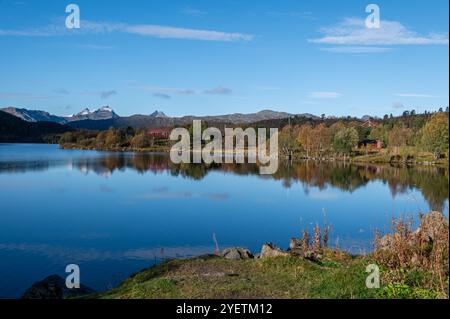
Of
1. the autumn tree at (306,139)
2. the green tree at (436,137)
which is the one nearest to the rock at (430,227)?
the green tree at (436,137)

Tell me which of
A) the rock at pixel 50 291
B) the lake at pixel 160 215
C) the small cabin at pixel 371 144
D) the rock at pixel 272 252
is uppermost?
the small cabin at pixel 371 144

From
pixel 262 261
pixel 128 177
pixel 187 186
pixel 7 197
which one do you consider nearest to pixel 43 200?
pixel 7 197

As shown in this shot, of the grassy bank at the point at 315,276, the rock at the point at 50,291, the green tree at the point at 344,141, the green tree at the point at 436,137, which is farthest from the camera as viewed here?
the green tree at the point at 344,141

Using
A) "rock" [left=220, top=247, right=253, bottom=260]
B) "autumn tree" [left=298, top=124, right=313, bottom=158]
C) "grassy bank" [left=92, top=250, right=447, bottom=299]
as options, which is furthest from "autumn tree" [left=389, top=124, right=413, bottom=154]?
"grassy bank" [left=92, top=250, right=447, bottom=299]

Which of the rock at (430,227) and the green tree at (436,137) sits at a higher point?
the green tree at (436,137)

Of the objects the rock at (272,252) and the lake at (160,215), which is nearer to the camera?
the rock at (272,252)

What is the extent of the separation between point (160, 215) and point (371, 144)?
93094 millimetres

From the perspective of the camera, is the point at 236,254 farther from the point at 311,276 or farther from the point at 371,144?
the point at 371,144

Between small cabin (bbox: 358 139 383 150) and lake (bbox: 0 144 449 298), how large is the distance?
56.0 meters

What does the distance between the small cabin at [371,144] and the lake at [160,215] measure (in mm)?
55968

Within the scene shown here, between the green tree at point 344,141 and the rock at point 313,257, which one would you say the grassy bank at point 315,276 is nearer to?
the rock at point 313,257

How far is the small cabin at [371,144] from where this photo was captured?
10662 centimetres

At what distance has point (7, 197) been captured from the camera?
33.5 metres

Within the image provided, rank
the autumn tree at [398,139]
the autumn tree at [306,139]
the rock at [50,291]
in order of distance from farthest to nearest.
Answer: the autumn tree at [306,139] → the autumn tree at [398,139] → the rock at [50,291]
